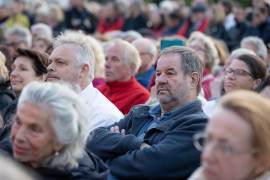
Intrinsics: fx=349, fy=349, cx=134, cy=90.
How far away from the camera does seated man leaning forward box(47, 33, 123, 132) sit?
3.79 meters

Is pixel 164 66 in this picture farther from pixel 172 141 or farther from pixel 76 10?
pixel 76 10

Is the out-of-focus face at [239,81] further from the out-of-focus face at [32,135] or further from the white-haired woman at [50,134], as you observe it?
the out-of-focus face at [32,135]

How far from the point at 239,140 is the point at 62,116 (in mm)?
1066

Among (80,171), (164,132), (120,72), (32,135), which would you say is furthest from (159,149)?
(120,72)

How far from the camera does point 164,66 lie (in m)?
3.41

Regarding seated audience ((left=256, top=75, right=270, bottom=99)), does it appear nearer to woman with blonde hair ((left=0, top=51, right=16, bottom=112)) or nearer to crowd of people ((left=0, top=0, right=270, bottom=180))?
crowd of people ((left=0, top=0, right=270, bottom=180))

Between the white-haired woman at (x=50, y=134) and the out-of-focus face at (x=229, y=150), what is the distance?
79 cm

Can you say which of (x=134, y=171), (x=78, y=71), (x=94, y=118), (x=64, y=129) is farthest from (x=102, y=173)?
(x=78, y=71)

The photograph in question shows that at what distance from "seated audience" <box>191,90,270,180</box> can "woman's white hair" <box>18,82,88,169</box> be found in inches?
33.5

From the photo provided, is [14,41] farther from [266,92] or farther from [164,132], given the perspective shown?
[266,92]

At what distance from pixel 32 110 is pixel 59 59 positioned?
1836 millimetres

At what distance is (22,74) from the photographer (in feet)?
14.7

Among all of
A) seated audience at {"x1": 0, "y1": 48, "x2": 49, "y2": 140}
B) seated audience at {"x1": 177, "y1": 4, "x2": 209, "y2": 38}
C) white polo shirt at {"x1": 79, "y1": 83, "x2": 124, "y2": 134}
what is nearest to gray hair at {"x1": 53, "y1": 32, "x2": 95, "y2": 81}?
white polo shirt at {"x1": 79, "y1": 83, "x2": 124, "y2": 134}

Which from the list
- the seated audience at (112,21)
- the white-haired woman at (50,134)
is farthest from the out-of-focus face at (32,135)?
the seated audience at (112,21)
